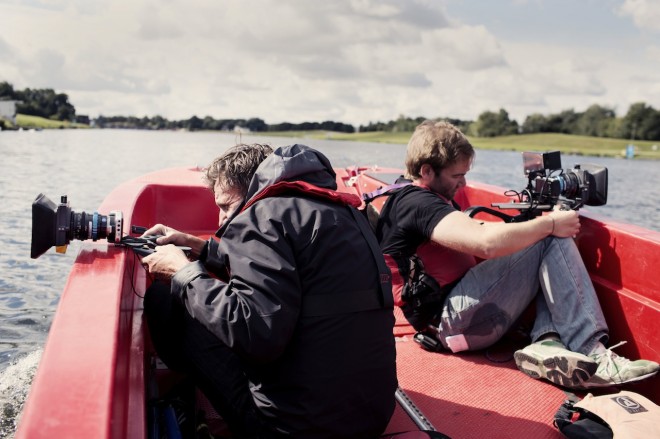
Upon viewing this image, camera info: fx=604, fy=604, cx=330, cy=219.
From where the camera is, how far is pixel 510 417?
248cm

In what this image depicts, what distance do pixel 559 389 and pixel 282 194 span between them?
1.76 meters

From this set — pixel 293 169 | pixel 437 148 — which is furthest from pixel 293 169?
pixel 437 148

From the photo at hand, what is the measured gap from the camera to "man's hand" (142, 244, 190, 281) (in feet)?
6.47

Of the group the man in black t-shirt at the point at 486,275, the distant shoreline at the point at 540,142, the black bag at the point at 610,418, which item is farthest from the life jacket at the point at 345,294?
the distant shoreline at the point at 540,142

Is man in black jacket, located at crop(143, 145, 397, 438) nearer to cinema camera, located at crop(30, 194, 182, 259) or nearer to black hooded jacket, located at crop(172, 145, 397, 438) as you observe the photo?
black hooded jacket, located at crop(172, 145, 397, 438)

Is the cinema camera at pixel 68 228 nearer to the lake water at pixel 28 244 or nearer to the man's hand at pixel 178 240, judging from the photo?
the man's hand at pixel 178 240

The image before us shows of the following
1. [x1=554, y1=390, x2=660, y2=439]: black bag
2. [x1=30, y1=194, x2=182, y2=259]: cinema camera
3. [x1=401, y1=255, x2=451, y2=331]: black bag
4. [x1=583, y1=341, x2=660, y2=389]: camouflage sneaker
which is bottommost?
[x1=554, y1=390, x2=660, y2=439]: black bag

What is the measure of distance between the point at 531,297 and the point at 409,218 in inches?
28.8

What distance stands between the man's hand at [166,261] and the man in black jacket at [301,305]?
15 centimetres

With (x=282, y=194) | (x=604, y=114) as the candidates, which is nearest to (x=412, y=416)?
(x=282, y=194)

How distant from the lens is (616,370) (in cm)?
250

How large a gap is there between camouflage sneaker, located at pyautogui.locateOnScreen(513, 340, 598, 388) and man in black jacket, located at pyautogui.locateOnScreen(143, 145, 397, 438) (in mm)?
1079

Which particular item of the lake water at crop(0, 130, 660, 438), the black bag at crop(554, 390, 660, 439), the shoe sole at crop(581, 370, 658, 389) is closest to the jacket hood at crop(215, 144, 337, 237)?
the black bag at crop(554, 390, 660, 439)

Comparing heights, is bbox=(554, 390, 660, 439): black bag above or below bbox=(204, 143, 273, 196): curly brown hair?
below
